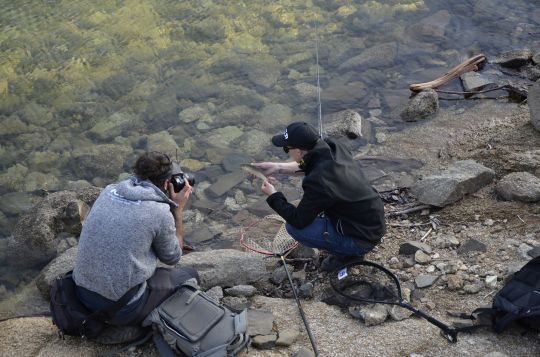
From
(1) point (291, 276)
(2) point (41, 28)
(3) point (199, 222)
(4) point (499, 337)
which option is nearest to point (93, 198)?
(3) point (199, 222)

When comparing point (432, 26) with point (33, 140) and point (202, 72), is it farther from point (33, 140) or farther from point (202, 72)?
point (33, 140)

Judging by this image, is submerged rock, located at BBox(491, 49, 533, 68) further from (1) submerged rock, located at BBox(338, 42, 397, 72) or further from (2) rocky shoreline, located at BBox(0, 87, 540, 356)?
(2) rocky shoreline, located at BBox(0, 87, 540, 356)

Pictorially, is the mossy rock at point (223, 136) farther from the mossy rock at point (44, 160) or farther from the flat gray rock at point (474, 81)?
the flat gray rock at point (474, 81)

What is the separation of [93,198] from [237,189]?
1795mm

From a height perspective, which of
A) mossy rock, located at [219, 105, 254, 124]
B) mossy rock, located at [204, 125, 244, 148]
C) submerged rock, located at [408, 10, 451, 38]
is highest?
submerged rock, located at [408, 10, 451, 38]

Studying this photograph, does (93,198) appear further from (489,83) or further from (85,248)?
(489,83)

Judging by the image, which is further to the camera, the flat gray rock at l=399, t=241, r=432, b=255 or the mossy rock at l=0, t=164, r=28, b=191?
the mossy rock at l=0, t=164, r=28, b=191

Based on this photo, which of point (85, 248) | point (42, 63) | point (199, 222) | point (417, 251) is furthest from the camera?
point (42, 63)

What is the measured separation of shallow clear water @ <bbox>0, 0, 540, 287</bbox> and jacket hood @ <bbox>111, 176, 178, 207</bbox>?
2.52 metres

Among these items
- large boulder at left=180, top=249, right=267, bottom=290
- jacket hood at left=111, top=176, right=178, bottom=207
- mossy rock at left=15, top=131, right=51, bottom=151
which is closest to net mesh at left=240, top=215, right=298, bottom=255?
large boulder at left=180, top=249, right=267, bottom=290

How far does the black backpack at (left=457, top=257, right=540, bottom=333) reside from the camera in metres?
3.95

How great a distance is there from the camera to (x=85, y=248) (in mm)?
4055

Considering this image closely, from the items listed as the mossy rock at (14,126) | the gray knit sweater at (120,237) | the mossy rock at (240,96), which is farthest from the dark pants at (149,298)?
the mossy rock at (14,126)

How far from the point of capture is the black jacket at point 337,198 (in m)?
4.65
